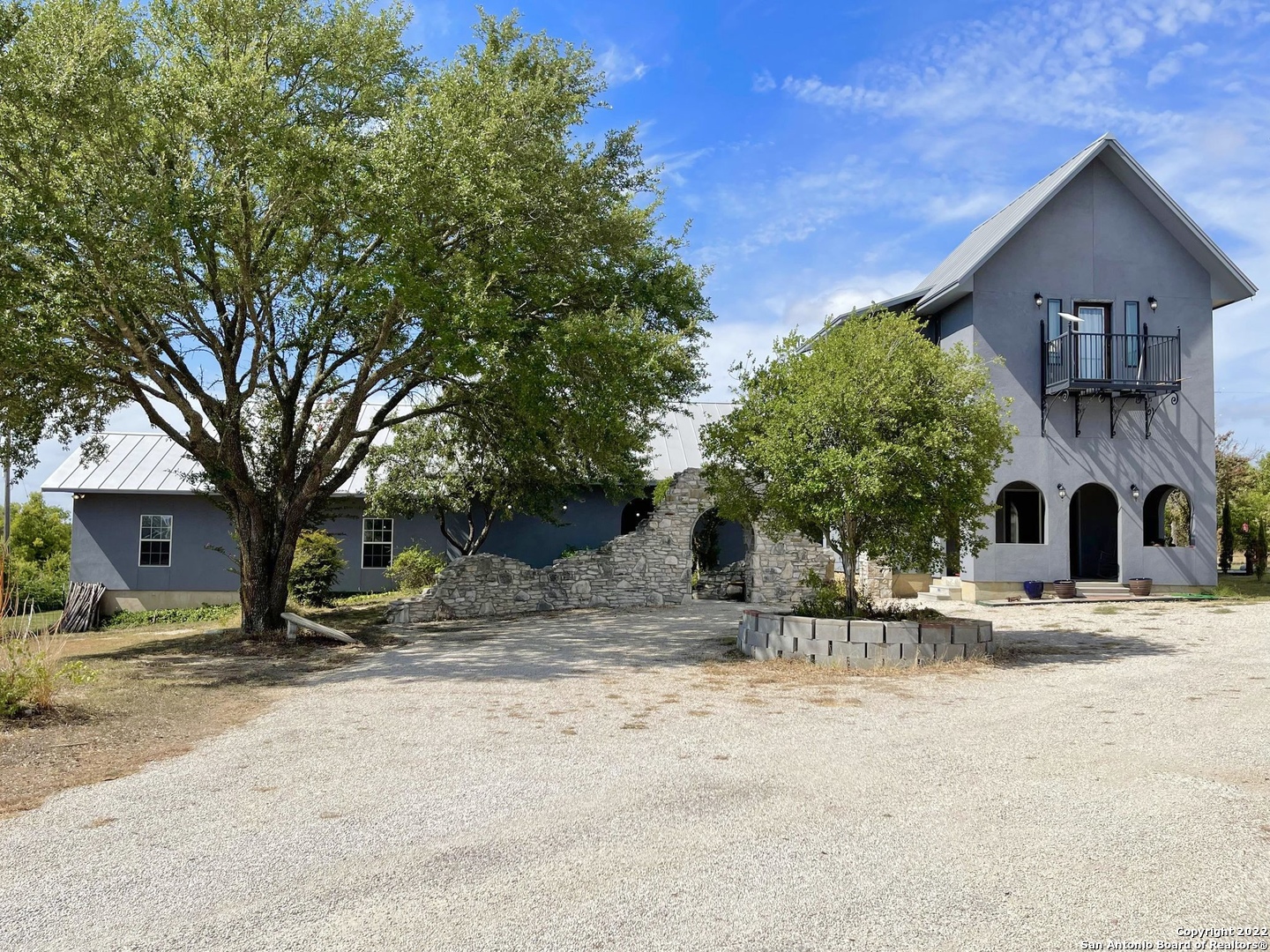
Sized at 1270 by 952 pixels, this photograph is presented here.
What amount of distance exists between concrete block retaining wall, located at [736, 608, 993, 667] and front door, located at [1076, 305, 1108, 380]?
1054cm

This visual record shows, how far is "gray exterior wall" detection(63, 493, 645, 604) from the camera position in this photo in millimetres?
24750

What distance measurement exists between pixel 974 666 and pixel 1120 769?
17.0ft

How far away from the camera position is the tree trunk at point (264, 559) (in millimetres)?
16109

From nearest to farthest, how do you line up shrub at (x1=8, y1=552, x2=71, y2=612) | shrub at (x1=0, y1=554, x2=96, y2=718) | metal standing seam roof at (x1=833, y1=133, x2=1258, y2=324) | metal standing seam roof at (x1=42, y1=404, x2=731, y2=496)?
shrub at (x1=0, y1=554, x2=96, y2=718) < metal standing seam roof at (x1=833, y1=133, x2=1258, y2=324) < metal standing seam roof at (x1=42, y1=404, x2=731, y2=496) < shrub at (x1=8, y1=552, x2=71, y2=612)

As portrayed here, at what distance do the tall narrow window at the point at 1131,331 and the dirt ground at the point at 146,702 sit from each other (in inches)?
707

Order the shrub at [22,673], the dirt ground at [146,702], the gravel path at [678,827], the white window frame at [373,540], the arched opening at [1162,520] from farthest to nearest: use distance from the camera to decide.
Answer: the white window frame at [373,540]
the arched opening at [1162,520]
the shrub at [22,673]
the dirt ground at [146,702]
the gravel path at [678,827]

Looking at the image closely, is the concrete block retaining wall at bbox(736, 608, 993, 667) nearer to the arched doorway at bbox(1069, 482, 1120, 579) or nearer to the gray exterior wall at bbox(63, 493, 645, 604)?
the gray exterior wall at bbox(63, 493, 645, 604)

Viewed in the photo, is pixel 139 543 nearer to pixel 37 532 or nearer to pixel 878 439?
pixel 37 532

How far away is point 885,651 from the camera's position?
472 inches

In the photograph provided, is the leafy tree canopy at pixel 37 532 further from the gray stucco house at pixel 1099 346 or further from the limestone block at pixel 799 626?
the limestone block at pixel 799 626

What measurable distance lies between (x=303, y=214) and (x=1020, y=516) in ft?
65.9

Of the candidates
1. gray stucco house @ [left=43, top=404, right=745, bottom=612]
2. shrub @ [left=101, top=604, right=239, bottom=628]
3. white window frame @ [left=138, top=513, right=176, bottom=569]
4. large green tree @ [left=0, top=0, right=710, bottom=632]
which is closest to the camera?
large green tree @ [left=0, top=0, right=710, bottom=632]

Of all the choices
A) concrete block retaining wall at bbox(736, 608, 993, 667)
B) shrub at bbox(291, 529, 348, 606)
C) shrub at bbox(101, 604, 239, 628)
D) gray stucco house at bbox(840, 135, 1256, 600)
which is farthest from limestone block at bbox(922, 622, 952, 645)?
shrub at bbox(101, 604, 239, 628)

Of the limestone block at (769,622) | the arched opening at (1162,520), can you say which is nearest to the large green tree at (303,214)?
the limestone block at (769,622)
